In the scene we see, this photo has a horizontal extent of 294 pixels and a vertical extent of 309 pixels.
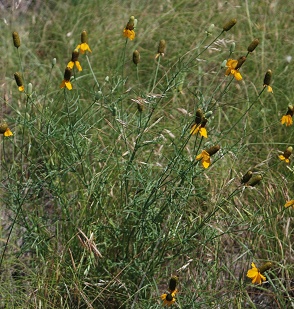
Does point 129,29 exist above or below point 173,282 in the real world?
above

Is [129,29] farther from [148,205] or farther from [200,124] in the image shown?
[148,205]

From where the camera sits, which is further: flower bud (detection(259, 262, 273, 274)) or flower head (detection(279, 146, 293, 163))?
flower head (detection(279, 146, 293, 163))

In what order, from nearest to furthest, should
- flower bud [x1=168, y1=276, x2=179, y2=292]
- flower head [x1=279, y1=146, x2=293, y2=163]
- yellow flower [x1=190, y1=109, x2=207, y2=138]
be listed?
flower bud [x1=168, y1=276, x2=179, y2=292]
yellow flower [x1=190, y1=109, x2=207, y2=138]
flower head [x1=279, y1=146, x2=293, y2=163]

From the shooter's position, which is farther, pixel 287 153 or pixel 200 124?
pixel 287 153

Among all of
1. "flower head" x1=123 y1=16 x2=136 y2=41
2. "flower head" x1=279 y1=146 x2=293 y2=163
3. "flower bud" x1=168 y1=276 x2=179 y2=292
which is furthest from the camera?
"flower head" x1=123 y1=16 x2=136 y2=41

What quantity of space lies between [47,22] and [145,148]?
1.63 m

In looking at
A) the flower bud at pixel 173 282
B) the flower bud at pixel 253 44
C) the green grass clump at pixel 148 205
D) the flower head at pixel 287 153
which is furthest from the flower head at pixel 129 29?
the flower bud at pixel 173 282

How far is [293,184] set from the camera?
3096 mm

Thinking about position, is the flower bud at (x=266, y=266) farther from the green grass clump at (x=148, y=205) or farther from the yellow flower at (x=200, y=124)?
the yellow flower at (x=200, y=124)

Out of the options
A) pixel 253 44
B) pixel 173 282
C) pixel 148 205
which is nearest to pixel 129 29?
pixel 253 44

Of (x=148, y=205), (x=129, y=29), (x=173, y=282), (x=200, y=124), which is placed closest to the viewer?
(x=173, y=282)

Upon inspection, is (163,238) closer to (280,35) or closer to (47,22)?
(280,35)

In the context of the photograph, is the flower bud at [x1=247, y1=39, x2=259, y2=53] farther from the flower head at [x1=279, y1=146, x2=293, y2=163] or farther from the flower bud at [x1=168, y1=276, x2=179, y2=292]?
the flower bud at [x1=168, y1=276, x2=179, y2=292]

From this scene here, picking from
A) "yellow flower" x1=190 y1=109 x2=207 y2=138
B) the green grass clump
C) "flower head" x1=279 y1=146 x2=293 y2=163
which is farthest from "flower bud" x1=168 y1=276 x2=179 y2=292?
"flower head" x1=279 y1=146 x2=293 y2=163
